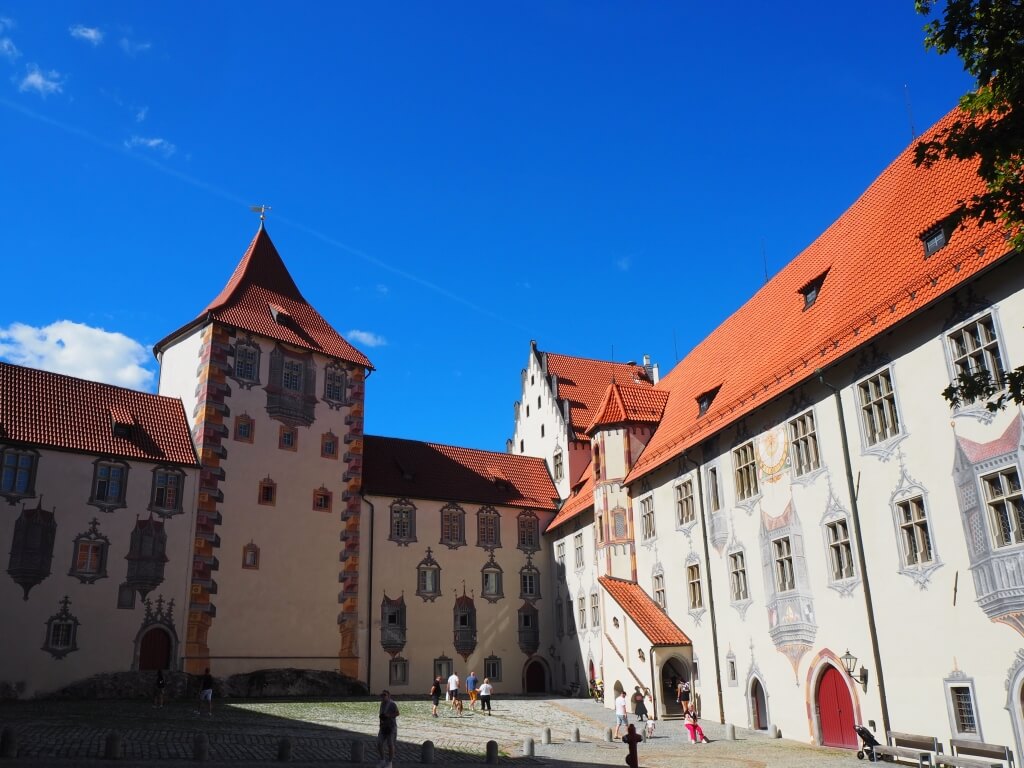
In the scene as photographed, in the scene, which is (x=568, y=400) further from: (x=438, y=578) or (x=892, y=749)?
(x=892, y=749)

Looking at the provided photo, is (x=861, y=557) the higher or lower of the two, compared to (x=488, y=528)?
lower

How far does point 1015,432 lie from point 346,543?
2798 centimetres

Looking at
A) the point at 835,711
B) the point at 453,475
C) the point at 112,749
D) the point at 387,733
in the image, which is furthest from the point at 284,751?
the point at 453,475

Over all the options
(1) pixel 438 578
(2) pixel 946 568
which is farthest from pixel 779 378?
(1) pixel 438 578

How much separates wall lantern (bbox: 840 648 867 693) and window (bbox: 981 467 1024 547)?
5.35 metres

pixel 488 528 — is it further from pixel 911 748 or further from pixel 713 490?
pixel 911 748

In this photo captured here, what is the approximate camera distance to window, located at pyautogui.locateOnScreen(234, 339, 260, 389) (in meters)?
36.5

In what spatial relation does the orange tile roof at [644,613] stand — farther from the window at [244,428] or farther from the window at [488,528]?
the window at [244,428]

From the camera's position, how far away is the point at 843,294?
23.9 m

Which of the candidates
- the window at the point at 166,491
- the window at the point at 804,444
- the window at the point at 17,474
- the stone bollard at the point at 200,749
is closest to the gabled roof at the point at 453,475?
the window at the point at 166,491

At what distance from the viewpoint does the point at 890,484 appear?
19.5 m

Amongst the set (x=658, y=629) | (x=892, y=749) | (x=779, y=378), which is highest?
(x=779, y=378)

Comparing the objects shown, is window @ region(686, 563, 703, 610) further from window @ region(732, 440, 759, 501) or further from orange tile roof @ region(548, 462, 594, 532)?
orange tile roof @ region(548, 462, 594, 532)

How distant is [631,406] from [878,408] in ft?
52.8
